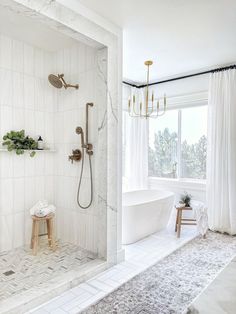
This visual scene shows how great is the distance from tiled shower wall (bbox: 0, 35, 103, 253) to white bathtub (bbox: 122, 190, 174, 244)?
54 centimetres

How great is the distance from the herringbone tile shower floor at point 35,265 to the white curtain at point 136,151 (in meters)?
2.27

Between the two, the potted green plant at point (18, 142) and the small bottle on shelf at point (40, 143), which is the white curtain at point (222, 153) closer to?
the small bottle on shelf at point (40, 143)

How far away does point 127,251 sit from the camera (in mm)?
3275

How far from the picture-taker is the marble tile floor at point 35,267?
7.37ft

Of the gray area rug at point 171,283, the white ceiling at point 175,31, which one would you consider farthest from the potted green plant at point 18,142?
the gray area rug at point 171,283

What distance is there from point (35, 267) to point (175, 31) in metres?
3.22

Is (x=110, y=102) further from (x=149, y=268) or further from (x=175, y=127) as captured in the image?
(x=175, y=127)

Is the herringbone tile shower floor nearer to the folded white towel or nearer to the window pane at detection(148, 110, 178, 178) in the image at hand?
the folded white towel

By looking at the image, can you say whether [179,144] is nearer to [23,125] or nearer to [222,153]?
[222,153]

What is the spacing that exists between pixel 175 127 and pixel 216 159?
48.6 inches

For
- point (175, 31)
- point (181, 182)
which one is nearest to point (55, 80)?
point (175, 31)

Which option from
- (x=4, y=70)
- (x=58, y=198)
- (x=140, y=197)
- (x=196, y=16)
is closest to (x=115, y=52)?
(x=196, y=16)

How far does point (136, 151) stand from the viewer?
5.26 metres

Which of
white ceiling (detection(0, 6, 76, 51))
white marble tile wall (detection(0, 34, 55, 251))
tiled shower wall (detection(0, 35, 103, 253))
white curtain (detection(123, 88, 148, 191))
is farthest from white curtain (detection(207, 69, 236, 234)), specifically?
white marble tile wall (detection(0, 34, 55, 251))
